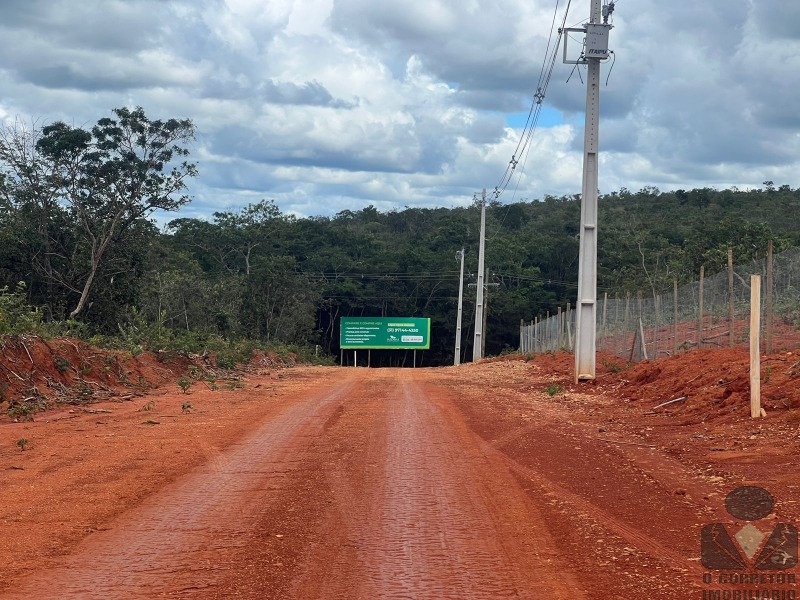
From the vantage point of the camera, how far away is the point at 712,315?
20.3 metres

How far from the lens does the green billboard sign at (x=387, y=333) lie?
6588 centimetres

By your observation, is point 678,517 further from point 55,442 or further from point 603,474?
point 55,442

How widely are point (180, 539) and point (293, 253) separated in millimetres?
79303

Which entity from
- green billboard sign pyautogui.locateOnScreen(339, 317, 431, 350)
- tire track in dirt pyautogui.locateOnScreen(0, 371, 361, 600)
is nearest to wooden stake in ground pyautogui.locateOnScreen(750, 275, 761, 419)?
tire track in dirt pyautogui.locateOnScreen(0, 371, 361, 600)

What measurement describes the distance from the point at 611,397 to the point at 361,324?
47992 millimetres

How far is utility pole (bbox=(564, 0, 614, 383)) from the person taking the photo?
71.4 feet

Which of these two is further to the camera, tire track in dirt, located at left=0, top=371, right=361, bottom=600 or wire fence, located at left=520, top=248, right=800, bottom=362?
wire fence, located at left=520, top=248, right=800, bottom=362

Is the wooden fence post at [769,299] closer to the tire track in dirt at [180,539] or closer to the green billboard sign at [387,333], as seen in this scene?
the tire track in dirt at [180,539]

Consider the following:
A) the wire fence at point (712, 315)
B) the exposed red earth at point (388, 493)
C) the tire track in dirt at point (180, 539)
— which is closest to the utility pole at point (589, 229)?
the wire fence at point (712, 315)

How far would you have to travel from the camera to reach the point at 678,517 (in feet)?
25.1

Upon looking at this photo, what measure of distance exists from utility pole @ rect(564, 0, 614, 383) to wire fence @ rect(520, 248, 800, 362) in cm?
173

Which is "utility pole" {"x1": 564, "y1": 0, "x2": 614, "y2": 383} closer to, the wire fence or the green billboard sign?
the wire fence

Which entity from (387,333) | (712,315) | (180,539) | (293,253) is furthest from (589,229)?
(293,253)

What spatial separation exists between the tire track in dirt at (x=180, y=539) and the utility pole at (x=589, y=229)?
1215cm
